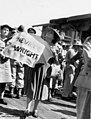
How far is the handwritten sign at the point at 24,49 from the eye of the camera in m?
4.98

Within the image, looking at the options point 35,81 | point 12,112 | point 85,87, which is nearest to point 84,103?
point 85,87

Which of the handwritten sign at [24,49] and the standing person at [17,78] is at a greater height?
the handwritten sign at [24,49]

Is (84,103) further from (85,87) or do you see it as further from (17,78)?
(17,78)

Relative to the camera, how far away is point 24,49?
16.7 feet

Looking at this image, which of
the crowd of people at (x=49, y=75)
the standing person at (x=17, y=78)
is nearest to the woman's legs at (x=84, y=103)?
the crowd of people at (x=49, y=75)

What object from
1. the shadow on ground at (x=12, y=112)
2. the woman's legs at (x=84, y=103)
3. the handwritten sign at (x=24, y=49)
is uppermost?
the handwritten sign at (x=24, y=49)

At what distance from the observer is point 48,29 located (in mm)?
5492

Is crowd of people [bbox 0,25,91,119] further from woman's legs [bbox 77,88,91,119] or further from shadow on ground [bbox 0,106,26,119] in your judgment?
shadow on ground [bbox 0,106,26,119]

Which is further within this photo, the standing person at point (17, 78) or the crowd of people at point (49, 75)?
the standing person at point (17, 78)

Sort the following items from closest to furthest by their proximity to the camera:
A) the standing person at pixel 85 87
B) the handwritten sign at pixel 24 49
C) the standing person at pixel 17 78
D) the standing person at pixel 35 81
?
1. the standing person at pixel 85 87
2. the handwritten sign at pixel 24 49
3. the standing person at pixel 35 81
4. the standing person at pixel 17 78

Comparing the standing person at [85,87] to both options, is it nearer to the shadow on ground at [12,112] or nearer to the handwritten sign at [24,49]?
the handwritten sign at [24,49]

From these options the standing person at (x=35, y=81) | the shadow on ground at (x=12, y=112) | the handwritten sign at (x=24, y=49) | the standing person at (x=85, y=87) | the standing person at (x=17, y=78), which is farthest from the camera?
the standing person at (x=17, y=78)

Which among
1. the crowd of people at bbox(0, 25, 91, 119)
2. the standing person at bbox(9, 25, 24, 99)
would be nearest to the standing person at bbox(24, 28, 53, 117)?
the crowd of people at bbox(0, 25, 91, 119)

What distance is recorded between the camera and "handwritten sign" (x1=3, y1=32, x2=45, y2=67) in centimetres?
498
